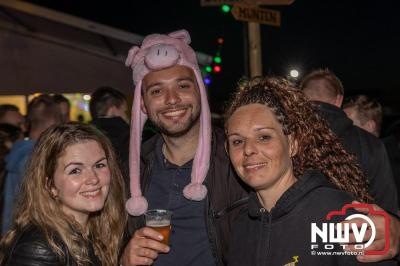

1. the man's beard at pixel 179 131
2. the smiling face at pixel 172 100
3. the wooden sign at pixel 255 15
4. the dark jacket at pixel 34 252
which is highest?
the wooden sign at pixel 255 15

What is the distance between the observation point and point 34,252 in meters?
2.25

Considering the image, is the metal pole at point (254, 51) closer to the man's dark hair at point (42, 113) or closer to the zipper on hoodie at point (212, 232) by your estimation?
the man's dark hair at point (42, 113)

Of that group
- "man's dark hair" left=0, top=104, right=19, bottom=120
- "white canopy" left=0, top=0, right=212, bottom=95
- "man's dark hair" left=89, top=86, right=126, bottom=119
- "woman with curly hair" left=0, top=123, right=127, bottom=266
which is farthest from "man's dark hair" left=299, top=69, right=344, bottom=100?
"white canopy" left=0, top=0, right=212, bottom=95

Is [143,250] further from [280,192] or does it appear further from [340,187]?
[340,187]

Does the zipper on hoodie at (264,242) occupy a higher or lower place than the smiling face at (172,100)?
lower

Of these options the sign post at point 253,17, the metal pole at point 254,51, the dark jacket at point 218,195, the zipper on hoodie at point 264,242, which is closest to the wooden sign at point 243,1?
the sign post at point 253,17

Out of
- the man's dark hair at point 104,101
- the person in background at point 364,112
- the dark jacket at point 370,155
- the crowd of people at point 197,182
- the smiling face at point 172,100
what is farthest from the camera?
the man's dark hair at point 104,101

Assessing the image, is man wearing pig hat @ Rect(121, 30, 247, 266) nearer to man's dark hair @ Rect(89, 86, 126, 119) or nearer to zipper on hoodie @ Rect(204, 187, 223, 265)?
zipper on hoodie @ Rect(204, 187, 223, 265)

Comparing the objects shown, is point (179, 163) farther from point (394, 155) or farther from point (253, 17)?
point (394, 155)

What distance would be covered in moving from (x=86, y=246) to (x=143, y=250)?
36 cm

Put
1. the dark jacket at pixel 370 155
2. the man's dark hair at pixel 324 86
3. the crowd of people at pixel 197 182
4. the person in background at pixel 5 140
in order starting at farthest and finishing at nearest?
the person in background at pixel 5 140 < the man's dark hair at pixel 324 86 < the dark jacket at pixel 370 155 < the crowd of people at pixel 197 182

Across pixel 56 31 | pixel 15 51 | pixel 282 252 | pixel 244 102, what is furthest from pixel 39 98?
pixel 15 51

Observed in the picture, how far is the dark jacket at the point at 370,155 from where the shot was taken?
134 inches

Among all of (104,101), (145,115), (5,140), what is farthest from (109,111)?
(145,115)
